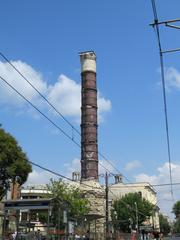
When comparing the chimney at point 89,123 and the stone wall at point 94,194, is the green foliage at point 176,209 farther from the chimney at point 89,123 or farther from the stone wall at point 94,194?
the chimney at point 89,123

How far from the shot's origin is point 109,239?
3941 cm

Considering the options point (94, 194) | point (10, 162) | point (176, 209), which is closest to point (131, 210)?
point (94, 194)

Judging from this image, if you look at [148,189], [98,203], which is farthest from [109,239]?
[148,189]

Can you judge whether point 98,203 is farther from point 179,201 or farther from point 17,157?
point 179,201

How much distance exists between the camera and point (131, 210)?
9375 centimetres

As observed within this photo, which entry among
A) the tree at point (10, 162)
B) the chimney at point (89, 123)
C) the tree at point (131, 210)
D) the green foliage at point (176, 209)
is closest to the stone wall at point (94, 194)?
the chimney at point (89, 123)

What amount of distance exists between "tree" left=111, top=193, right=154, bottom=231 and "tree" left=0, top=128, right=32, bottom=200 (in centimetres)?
5570

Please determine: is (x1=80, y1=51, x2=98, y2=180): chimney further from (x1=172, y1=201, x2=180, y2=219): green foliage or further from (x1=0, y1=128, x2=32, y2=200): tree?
(x1=172, y1=201, x2=180, y2=219): green foliage

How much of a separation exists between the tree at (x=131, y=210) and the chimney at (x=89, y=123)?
32.2ft

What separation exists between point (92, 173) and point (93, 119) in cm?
1065

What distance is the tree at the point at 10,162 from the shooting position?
1437 inches

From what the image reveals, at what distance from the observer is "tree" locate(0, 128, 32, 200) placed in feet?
120

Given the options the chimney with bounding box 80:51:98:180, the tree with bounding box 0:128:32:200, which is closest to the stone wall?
the chimney with bounding box 80:51:98:180

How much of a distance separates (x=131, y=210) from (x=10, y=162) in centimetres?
6063
